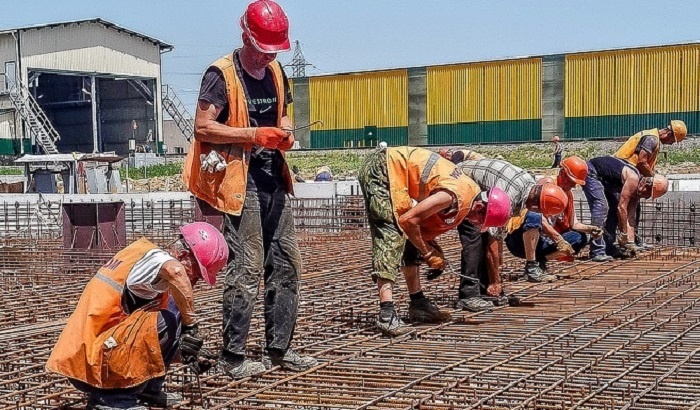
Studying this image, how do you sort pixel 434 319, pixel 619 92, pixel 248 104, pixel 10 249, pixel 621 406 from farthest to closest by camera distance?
pixel 619 92 → pixel 10 249 → pixel 434 319 → pixel 248 104 → pixel 621 406

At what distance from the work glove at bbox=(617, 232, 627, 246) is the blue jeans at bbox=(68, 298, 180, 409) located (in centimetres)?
576

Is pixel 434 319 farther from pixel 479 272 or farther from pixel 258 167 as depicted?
pixel 258 167

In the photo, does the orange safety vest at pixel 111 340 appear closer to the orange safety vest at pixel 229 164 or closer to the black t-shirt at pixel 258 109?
the orange safety vest at pixel 229 164

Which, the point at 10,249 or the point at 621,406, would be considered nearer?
the point at 621,406

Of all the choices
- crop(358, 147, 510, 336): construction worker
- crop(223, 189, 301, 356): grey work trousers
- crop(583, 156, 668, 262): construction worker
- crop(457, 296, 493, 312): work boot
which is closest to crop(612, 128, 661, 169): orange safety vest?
crop(583, 156, 668, 262): construction worker

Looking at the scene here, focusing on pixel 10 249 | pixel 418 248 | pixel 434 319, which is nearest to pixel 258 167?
pixel 418 248

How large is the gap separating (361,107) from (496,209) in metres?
26.7

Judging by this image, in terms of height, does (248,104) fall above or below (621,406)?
above

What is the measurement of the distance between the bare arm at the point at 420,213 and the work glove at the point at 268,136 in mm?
1103

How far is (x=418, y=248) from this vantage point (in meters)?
5.14

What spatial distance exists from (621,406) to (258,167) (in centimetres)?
184

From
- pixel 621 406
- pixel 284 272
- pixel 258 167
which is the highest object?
pixel 258 167

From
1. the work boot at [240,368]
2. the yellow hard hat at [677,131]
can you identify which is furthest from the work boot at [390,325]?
the yellow hard hat at [677,131]

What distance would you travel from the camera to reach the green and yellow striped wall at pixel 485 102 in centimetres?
2878
